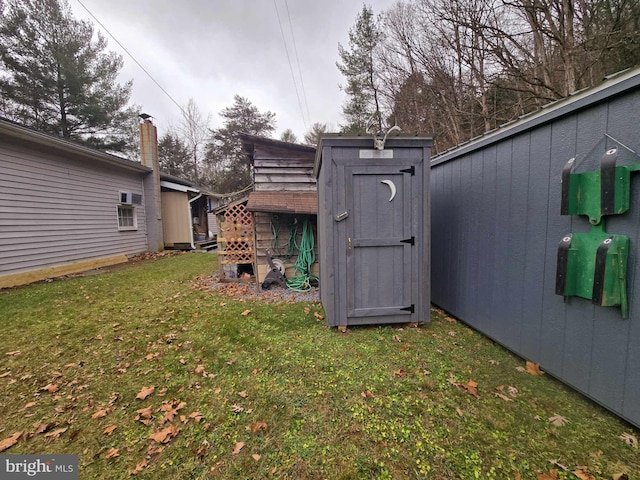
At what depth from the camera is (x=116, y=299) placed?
4621 millimetres

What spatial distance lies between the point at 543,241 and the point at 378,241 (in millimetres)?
1550

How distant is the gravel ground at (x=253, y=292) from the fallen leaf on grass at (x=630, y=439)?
3.58 meters

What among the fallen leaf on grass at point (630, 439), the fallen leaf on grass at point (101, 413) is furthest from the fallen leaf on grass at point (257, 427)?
the fallen leaf on grass at point (630, 439)

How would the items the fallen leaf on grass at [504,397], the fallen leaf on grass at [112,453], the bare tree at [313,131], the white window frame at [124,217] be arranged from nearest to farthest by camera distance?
the fallen leaf on grass at [112,453], the fallen leaf on grass at [504,397], the white window frame at [124,217], the bare tree at [313,131]

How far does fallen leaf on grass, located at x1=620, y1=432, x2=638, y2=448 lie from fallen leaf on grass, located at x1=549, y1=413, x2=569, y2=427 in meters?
0.26

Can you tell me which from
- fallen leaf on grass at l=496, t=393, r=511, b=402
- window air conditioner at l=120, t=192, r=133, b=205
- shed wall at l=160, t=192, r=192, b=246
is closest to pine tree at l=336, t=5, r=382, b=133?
shed wall at l=160, t=192, r=192, b=246

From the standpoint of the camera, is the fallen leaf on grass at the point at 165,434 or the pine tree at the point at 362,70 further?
the pine tree at the point at 362,70

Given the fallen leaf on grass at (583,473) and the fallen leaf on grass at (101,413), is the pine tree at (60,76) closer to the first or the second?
the fallen leaf on grass at (101,413)

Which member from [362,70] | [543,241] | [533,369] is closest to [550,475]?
[533,369]

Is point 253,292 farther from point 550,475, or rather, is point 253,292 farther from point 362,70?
point 362,70

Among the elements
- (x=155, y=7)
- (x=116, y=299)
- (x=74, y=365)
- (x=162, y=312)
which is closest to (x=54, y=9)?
(x=155, y=7)

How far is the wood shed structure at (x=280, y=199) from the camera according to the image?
5.53m

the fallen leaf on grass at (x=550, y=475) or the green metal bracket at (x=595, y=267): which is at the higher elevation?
the green metal bracket at (x=595, y=267)

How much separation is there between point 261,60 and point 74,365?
11.7m
